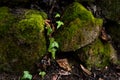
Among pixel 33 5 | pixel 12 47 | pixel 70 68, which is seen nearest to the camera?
pixel 12 47

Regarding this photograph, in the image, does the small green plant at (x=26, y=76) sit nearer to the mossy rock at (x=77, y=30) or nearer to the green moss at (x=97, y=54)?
the mossy rock at (x=77, y=30)

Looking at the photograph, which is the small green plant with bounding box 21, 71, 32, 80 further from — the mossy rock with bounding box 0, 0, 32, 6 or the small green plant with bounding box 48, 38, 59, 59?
the mossy rock with bounding box 0, 0, 32, 6

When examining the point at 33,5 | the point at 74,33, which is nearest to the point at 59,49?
the point at 74,33

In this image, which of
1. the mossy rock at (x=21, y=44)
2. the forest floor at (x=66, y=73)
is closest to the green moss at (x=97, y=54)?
the forest floor at (x=66, y=73)

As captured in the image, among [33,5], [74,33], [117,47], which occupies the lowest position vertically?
[117,47]

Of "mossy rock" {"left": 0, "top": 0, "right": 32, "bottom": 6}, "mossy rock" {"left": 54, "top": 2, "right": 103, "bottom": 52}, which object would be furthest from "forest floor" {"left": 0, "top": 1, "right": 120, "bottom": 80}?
"mossy rock" {"left": 0, "top": 0, "right": 32, "bottom": 6}

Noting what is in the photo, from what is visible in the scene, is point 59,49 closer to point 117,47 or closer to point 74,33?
point 74,33
